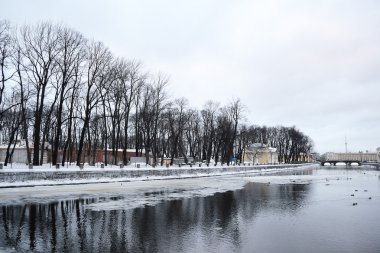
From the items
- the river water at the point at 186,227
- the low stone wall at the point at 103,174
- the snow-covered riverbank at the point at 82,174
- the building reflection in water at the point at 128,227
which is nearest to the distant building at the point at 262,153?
the low stone wall at the point at 103,174

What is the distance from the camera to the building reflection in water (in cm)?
1030

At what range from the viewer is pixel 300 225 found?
46.0 feet

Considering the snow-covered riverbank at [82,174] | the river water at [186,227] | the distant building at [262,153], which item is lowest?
the river water at [186,227]

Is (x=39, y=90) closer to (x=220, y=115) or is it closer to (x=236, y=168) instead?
(x=236, y=168)

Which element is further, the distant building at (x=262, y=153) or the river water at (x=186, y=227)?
the distant building at (x=262, y=153)

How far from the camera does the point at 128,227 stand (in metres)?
13.1

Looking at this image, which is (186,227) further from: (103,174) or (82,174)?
(103,174)

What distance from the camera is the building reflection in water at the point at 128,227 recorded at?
10297 millimetres

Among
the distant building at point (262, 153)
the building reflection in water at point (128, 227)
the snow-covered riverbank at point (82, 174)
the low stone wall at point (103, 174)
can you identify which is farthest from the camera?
the distant building at point (262, 153)

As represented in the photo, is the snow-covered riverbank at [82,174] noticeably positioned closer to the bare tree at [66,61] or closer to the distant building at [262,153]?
the bare tree at [66,61]

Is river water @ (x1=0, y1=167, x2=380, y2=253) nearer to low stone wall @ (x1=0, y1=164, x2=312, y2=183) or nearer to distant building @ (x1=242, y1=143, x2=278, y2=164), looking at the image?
low stone wall @ (x1=0, y1=164, x2=312, y2=183)

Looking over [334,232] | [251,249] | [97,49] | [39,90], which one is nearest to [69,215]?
[251,249]

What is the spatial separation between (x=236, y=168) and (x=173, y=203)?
Result: 52.5 meters

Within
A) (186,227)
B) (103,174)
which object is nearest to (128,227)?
(186,227)
